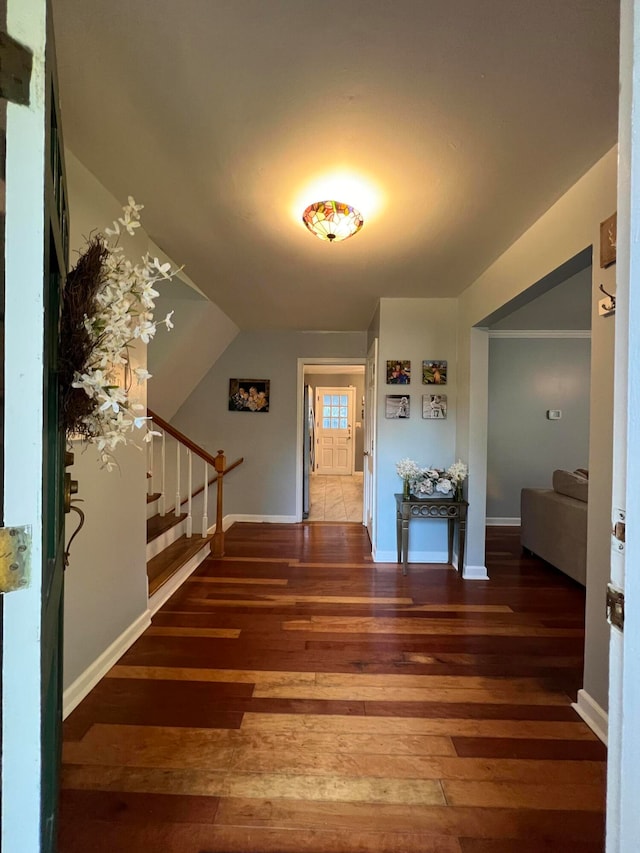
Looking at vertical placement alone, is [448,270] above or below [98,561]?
above

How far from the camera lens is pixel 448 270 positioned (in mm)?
2764

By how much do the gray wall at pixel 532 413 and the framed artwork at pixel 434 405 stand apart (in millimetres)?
1734

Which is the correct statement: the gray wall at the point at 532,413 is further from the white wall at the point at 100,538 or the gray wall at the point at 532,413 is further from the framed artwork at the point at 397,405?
the white wall at the point at 100,538

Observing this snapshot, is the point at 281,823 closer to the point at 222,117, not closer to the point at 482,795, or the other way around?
the point at 482,795

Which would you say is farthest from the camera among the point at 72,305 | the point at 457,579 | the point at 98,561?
the point at 457,579

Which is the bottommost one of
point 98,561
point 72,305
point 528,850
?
point 528,850

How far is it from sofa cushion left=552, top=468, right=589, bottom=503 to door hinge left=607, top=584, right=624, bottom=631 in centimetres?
291

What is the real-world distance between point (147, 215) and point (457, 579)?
333cm

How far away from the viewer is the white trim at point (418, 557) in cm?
340

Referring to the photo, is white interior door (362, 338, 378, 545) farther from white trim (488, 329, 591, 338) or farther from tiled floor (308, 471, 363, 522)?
white trim (488, 329, 591, 338)

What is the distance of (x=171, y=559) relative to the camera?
9.68 ft

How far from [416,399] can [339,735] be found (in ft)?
8.37

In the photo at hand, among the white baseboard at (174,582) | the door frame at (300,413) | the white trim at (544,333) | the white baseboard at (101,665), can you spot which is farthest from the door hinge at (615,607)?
the white trim at (544,333)

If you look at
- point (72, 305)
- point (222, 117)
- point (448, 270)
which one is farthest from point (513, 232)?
point (72, 305)
